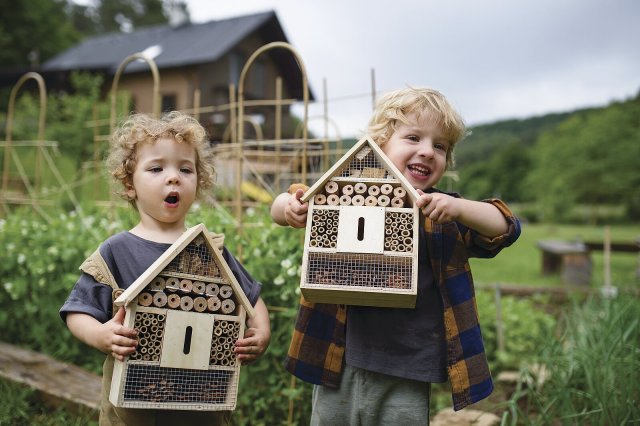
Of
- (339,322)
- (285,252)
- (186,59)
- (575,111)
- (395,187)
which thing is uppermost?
(575,111)

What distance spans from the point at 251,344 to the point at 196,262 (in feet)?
1.13

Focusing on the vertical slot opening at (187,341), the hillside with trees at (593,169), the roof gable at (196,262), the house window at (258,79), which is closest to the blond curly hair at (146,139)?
the roof gable at (196,262)

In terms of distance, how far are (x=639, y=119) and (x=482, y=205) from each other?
3256 cm

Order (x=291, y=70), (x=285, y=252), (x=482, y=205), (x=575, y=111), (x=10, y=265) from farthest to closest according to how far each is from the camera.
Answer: (x=575, y=111) < (x=291, y=70) < (x=10, y=265) < (x=285, y=252) < (x=482, y=205)

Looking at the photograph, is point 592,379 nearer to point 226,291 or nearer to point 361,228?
point 361,228

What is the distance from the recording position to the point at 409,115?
1.95 metres

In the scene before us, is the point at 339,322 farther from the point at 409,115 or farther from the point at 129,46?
the point at 129,46

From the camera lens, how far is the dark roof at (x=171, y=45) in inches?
728

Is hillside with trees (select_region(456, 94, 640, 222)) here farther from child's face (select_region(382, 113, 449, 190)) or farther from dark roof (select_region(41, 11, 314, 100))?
child's face (select_region(382, 113, 449, 190))

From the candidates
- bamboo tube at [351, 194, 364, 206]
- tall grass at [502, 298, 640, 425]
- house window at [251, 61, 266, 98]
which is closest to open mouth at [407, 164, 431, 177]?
bamboo tube at [351, 194, 364, 206]

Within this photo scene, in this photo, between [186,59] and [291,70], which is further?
[291,70]

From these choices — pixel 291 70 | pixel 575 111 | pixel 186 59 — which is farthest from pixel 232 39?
pixel 575 111

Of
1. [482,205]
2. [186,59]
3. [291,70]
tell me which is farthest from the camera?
[291,70]

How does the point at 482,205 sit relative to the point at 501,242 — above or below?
above
